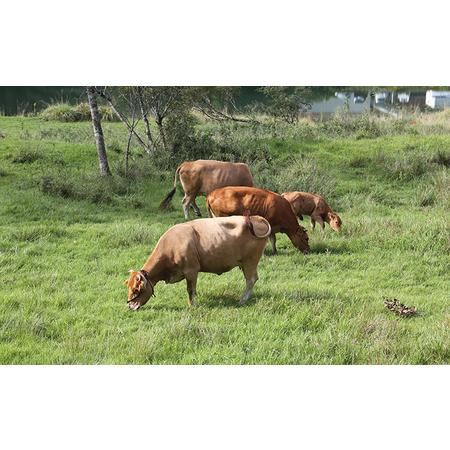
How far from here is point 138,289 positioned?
611 centimetres

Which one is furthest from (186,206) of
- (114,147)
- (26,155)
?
(114,147)

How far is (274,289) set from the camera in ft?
22.4

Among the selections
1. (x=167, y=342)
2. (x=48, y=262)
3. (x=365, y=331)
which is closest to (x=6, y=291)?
(x=48, y=262)

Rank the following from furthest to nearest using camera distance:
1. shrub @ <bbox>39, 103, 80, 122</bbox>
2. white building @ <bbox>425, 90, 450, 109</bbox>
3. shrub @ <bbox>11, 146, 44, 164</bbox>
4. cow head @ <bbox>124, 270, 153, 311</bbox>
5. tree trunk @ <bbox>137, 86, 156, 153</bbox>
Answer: shrub @ <bbox>39, 103, 80, 122</bbox>
white building @ <bbox>425, 90, 450, 109</bbox>
tree trunk @ <bbox>137, 86, 156, 153</bbox>
shrub @ <bbox>11, 146, 44, 164</bbox>
cow head @ <bbox>124, 270, 153, 311</bbox>

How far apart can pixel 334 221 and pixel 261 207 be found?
74.5 inches

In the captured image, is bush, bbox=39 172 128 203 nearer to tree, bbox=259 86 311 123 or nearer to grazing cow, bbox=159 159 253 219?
grazing cow, bbox=159 159 253 219

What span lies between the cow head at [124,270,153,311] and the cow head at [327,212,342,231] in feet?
14.1

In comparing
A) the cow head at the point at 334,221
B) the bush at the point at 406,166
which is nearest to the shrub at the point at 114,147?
the bush at the point at 406,166

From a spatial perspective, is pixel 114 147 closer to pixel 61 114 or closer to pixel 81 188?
pixel 81 188

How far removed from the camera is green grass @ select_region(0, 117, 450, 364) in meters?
5.29

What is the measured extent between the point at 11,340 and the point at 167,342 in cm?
155

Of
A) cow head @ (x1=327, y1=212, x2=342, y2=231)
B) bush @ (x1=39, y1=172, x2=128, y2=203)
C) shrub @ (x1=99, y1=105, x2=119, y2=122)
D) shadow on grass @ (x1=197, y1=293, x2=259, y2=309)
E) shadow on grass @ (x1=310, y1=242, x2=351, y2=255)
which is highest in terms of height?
shrub @ (x1=99, y1=105, x2=119, y2=122)

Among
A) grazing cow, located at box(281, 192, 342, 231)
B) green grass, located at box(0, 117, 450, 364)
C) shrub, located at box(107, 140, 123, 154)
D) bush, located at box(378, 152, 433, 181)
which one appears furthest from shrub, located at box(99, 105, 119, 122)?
grazing cow, located at box(281, 192, 342, 231)
